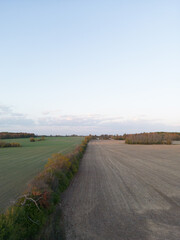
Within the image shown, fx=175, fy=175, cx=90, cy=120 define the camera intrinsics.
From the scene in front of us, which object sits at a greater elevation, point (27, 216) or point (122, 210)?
point (27, 216)

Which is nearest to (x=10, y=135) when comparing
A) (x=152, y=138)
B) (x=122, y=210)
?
(x=152, y=138)

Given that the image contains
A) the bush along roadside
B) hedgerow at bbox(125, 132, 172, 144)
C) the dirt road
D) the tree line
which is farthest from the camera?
the tree line

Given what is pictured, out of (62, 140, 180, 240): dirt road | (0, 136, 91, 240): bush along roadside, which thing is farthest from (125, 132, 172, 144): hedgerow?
(0, 136, 91, 240): bush along roadside

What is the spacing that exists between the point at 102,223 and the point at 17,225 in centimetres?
275

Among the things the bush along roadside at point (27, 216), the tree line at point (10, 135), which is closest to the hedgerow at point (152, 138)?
the bush along roadside at point (27, 216)

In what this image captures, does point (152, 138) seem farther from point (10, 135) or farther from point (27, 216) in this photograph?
point (10, 135)

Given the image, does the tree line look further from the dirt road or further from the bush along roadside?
the bush along roadside

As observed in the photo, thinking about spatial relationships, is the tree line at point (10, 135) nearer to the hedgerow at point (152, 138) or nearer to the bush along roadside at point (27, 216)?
the hedgerow at point (152, 138)

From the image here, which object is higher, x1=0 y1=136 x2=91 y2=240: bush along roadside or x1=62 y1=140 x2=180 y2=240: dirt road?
x1=0 y1=136 x2=91 y2=240: bush along roadside

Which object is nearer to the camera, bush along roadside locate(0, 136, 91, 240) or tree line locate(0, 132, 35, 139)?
bush along roadside locate(0, 136, 91, 240)

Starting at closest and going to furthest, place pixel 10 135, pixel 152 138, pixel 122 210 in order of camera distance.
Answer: pixel 122 210, pixel 152 138, pixel 10 135

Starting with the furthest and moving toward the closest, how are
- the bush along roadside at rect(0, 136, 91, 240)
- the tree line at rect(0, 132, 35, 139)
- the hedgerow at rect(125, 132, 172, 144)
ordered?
the tree line at rect(0, 132, 35, 139), the hedgerow at rect(125, 132, 172, 144), the bush along roadside at rect(0, 136, 91, 240)

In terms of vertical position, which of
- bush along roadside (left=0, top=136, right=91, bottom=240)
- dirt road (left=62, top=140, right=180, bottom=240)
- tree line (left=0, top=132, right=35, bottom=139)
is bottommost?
dirt road (left=62, top=140, right=180, bottom=240)

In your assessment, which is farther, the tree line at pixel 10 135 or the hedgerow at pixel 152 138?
the tree line at pixel 10 135
